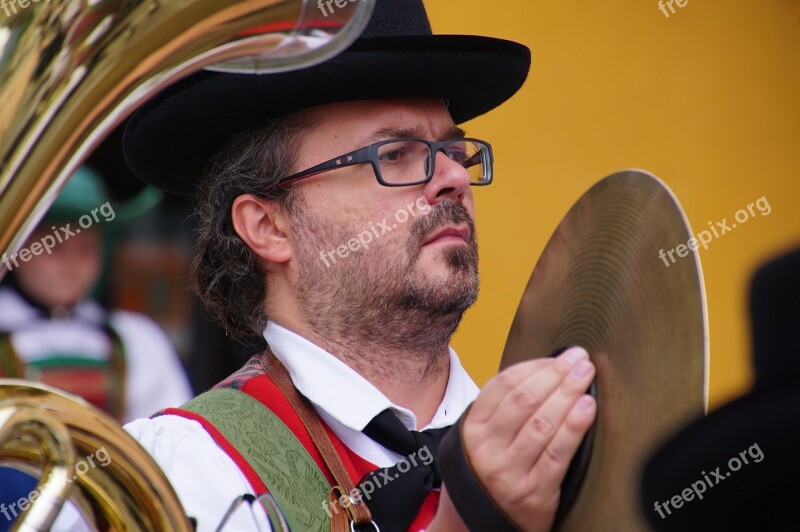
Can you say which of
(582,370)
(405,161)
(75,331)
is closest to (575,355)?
(582,370)

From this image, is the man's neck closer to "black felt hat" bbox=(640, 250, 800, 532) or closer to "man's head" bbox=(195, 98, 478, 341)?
"man's head" bbox=(195, 98, 478, 341)

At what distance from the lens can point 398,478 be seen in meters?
1.78

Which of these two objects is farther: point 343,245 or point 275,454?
point 343,245

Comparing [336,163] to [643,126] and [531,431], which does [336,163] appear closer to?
[531,431]

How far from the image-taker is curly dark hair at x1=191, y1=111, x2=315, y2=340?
2127 mm

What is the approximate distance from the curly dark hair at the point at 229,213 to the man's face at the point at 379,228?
49mm

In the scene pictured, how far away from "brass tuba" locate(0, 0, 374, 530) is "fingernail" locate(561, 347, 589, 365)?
45 cm

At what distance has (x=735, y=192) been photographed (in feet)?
12.4

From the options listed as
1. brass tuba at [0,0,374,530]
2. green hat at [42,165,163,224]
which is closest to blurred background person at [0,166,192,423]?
green hat at [42,165,163,224]

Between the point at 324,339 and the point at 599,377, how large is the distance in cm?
92

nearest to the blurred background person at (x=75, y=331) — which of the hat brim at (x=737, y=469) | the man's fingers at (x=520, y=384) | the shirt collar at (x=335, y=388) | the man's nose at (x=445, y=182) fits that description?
the shirt collar at (x=335, y=388)

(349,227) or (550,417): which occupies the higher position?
(349,227)

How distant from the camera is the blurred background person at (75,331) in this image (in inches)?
124

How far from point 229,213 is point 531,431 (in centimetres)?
116
